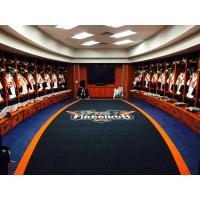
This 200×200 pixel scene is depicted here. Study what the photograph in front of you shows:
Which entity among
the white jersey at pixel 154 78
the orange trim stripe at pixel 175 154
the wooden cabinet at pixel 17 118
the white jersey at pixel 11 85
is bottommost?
the orange trim stripe at pixel 175 154

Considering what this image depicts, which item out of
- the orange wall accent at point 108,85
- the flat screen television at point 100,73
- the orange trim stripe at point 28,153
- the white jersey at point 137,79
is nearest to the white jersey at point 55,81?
the orange wall accent at point 108,85

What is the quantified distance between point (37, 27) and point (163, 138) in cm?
456

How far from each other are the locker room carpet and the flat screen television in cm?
681

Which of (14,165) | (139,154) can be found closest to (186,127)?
(139,154)

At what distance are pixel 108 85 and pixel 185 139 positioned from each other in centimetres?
803

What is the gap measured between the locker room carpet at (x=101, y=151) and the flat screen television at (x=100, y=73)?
6814mm

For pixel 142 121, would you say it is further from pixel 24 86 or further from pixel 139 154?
pixel 24 86

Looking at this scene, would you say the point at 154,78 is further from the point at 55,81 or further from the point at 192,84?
the point at 55,81

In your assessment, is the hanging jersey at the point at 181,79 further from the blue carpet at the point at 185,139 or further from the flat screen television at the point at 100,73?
the flat screen television at the point at 100,73

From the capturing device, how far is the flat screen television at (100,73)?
11.1 meters

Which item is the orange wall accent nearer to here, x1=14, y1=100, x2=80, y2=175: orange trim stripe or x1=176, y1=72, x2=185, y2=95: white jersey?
x1=176, y1=72, x2=185, y2=95: white jersey

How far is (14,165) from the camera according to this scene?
8.45 feet

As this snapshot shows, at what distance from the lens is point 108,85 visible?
1143 cm

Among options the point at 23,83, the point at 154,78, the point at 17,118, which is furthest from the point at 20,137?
the point at 154,78
